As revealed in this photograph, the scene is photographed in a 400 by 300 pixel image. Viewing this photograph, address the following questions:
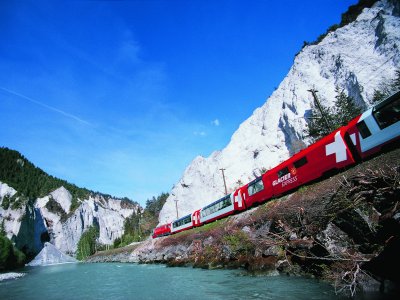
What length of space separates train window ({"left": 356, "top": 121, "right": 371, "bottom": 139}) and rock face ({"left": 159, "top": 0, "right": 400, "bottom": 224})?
22911 millimetres

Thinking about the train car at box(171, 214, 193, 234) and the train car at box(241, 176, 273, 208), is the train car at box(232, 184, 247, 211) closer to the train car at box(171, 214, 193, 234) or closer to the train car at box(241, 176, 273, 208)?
the train car at box(241, 176, 273, 208)

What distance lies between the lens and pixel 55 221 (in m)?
143

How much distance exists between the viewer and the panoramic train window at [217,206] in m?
36.2

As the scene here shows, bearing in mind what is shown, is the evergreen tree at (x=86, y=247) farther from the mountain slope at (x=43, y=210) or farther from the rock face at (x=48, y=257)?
the mountain slope at (x=43, y=210)

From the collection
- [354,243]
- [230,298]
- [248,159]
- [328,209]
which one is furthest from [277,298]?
[248,159]

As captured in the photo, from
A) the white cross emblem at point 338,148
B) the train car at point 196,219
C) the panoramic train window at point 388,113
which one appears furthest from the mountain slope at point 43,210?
the panoramic train window at point 388,113

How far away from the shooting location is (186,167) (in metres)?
109

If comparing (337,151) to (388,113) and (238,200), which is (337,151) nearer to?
(388,113)

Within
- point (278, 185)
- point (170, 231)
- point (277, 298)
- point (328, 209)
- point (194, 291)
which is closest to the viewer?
point (277, 298)

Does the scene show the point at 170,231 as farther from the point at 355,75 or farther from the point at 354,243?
the point at 354,243

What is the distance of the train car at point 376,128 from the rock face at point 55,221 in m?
112

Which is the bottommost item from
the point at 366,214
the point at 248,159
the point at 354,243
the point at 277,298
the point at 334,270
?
the point at 277,298

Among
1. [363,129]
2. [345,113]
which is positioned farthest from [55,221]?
[363,129]

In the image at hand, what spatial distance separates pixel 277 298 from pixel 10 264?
77.0m
